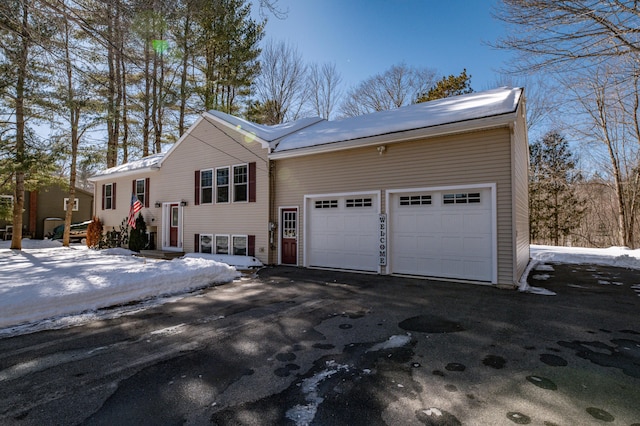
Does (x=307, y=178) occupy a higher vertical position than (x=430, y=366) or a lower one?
higher

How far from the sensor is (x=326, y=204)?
9516 millimetres

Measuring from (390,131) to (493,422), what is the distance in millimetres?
6713

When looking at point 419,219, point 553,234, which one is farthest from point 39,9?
point 553,234

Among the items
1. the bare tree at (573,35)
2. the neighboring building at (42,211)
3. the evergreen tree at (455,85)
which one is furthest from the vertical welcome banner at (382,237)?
the neighboring building at (42,211)

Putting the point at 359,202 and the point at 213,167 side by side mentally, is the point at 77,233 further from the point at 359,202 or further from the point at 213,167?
the point at 359,202

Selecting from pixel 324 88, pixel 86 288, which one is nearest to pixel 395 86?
pixel 324 88

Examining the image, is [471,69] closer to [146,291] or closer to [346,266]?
[346,266]

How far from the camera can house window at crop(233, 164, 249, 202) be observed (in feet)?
36.0

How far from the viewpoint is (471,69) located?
2069 centimetres

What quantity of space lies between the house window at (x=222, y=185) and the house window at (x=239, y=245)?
4.54 ft

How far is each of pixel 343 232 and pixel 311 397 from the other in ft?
21.7

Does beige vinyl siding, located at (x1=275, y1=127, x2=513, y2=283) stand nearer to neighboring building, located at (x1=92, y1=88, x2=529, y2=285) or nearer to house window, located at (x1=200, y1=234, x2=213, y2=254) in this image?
neighboring building, located at (x1=92, y1=88, x2=529, y2=285)

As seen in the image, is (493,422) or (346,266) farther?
(346,266)

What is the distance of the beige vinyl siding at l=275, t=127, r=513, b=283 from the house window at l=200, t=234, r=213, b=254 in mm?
3366
